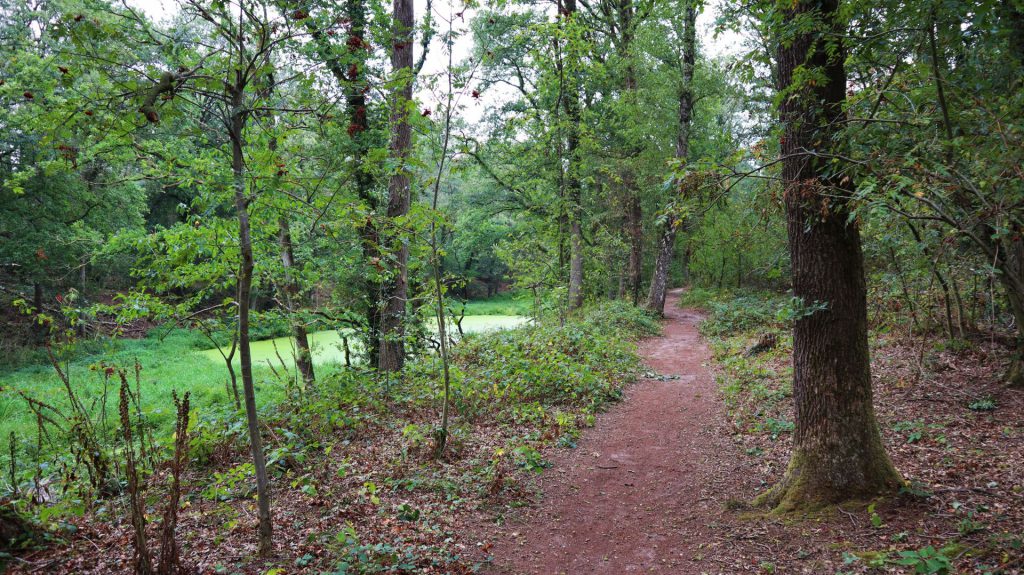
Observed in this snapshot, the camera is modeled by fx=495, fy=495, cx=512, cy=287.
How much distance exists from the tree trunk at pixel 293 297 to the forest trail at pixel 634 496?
12.2 feet

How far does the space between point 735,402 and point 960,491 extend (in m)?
3.74

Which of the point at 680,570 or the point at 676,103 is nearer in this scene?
the point at 680,570

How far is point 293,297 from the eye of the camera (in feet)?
22.9

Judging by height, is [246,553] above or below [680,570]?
above

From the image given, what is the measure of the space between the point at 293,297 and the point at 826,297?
251 inches

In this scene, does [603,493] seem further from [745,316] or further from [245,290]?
[745,316]

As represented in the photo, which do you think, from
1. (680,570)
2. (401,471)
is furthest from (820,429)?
(401,471)

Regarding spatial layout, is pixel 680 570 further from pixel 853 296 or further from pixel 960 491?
pixel 853 296

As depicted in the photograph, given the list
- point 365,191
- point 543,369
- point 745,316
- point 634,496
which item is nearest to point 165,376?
point 365,191

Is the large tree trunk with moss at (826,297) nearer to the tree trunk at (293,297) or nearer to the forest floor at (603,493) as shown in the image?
the forest floor at (603,493)

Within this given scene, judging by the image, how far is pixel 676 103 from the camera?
17031mm

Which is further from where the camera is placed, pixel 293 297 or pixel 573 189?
pixel 573 189

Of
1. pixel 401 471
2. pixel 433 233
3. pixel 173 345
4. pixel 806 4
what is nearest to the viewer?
pixel 806 4

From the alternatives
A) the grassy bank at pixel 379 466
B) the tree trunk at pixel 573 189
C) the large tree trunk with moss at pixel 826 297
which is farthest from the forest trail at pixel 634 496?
the tree trunk at pixel 573 189
